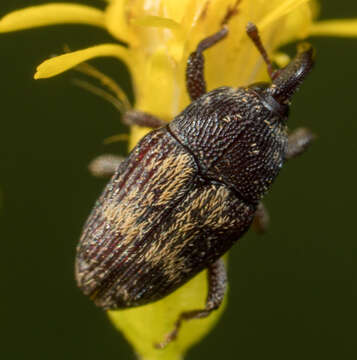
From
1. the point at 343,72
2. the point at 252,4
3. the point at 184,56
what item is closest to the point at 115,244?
the point at 184,56

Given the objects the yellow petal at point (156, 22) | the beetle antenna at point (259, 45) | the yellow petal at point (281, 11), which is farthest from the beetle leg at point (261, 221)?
the yellow petal at point (156, 22)

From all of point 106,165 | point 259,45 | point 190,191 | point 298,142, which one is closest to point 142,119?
point 106,165

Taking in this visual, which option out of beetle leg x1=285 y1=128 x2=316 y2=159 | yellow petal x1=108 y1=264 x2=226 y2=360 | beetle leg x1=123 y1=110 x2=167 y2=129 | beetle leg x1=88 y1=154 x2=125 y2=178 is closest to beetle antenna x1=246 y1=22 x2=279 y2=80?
beetle leg x1=285 y1=128 x2=316 y2=159

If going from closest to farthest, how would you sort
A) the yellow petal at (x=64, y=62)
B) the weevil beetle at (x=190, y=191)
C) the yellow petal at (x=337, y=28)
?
the yellow petal at (x=64, y=62)
the weevil beetle at (x=190, y=191)
the yellow petal at (x=337, y=28)

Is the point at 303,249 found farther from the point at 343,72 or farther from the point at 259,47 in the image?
the point at 259,47

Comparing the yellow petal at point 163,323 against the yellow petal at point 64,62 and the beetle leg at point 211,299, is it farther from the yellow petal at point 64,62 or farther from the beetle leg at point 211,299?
the yellow petal at point 64,62

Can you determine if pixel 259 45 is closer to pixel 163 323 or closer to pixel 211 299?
pixel 211 299
